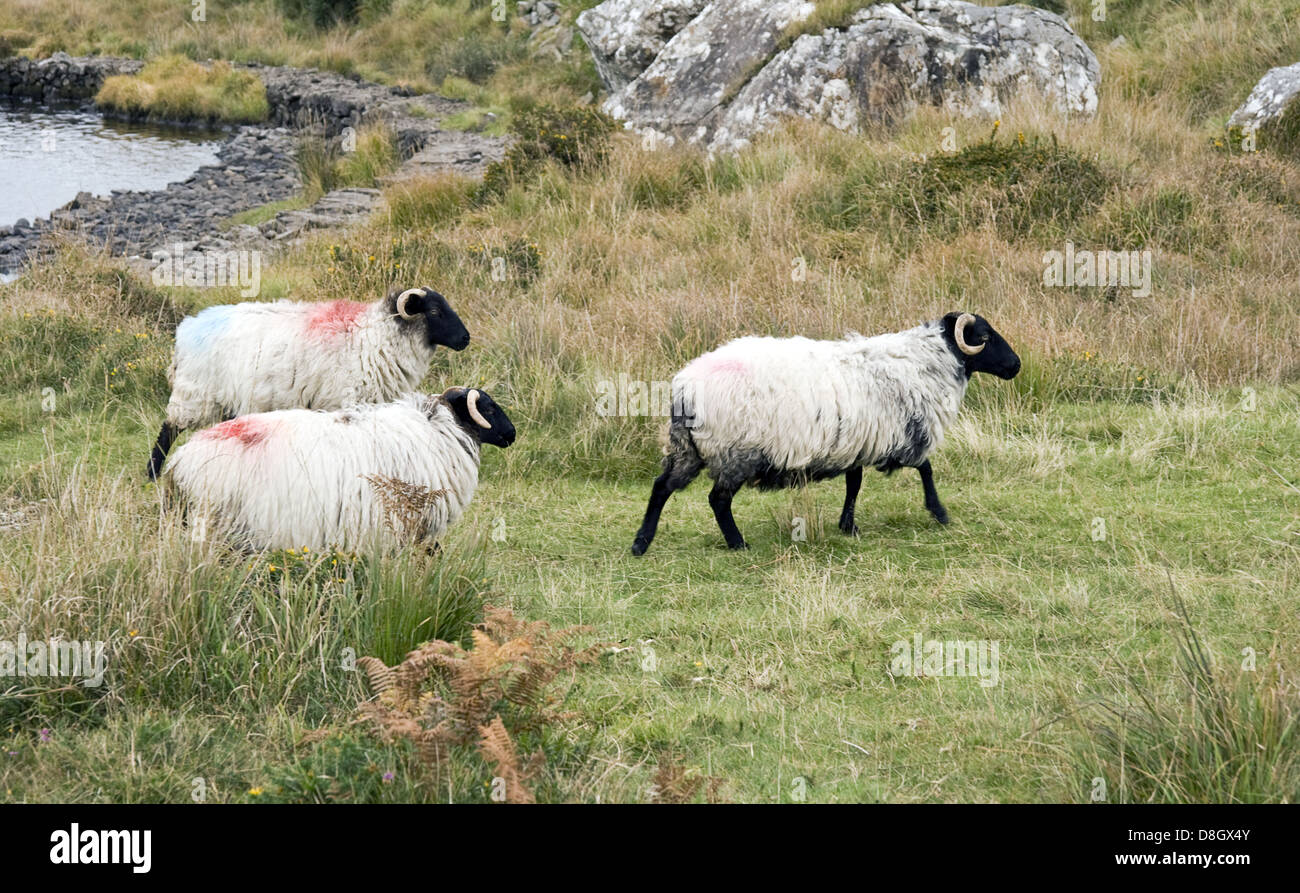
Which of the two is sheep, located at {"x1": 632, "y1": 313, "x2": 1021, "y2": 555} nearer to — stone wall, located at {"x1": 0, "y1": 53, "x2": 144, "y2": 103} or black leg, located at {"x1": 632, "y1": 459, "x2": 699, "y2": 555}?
black leg, located at {"x1": 632, "y1": 459, "x2": 699, "y2": 555}

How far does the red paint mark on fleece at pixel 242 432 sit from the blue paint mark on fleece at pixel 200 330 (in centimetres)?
227

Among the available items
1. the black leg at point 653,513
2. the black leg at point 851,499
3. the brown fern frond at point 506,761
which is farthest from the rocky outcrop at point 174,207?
the brown fern frond at point 506,761

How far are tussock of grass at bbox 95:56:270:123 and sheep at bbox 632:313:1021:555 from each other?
2542 centimetres

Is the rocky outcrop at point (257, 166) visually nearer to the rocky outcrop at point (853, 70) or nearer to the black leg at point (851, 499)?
the rocky outcrop at point (853, 70)

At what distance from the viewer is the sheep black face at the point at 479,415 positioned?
6.96 metres

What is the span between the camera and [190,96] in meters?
31.3

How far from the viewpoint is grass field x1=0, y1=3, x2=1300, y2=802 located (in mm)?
4770

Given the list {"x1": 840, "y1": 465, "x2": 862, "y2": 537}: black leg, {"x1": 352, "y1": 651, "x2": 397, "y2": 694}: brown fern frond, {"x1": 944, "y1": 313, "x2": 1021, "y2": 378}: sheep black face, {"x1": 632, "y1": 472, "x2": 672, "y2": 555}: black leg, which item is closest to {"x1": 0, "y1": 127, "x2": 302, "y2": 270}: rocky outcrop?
{"x1": 632, "y1": 472, "x2": 672, "y2": 555}: black leg

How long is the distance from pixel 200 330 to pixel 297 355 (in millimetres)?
635

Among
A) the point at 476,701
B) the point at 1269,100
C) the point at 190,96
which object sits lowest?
the point at 190,96

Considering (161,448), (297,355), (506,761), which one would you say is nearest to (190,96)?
(161,448)

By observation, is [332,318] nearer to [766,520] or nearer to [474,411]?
[474,411]

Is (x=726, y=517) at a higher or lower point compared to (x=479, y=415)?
lower
